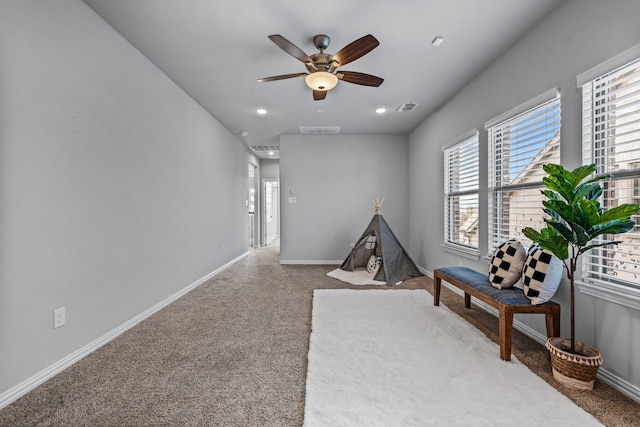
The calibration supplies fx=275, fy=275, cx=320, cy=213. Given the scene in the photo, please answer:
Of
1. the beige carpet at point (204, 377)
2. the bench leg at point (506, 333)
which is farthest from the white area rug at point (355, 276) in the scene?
the bench leg at point (506, 333)

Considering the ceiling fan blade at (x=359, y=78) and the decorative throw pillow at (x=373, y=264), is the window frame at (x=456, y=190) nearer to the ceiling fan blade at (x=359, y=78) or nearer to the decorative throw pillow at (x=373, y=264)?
the decorative throw pillow at (x=373, y=264)

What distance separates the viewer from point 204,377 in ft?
5.68

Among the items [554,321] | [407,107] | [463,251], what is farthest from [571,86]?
[407,107]

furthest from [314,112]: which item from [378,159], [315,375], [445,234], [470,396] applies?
[470,396]

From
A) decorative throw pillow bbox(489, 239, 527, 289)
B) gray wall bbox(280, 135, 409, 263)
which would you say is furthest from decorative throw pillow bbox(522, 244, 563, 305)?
gray wall bbox(280, 135, 409, 263)

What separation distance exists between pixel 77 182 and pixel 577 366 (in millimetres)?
3337

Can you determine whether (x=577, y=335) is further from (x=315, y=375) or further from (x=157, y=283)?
(x=157, y=283)

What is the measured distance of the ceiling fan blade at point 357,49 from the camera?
2010 mm

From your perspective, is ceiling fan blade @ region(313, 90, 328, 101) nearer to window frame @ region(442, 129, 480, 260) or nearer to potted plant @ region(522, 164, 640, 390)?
window frame @ region(442, 129, 480, 260)

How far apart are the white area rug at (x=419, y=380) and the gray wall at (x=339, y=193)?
2.80 m

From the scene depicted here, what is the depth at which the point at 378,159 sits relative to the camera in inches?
211

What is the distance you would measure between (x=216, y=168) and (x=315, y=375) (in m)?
3.63

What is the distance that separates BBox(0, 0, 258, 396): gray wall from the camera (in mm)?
1538

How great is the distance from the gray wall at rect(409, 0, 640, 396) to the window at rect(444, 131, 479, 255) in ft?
0.66
